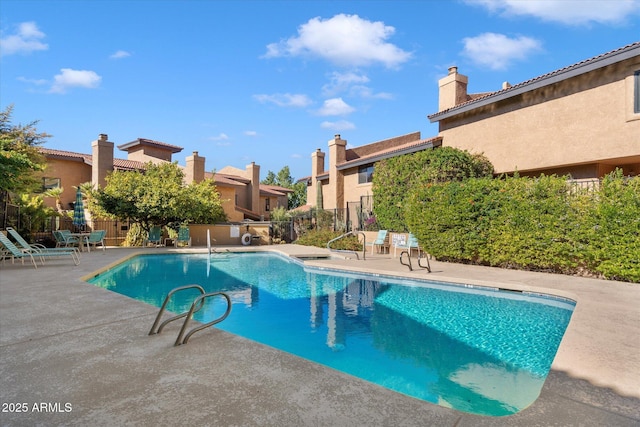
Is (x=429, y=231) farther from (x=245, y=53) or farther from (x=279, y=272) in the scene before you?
→ (x=245, y=53)

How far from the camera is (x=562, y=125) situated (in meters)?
14.0

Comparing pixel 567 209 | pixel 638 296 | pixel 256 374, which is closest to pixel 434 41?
pixel 567 209

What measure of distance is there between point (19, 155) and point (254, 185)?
77.9 ft

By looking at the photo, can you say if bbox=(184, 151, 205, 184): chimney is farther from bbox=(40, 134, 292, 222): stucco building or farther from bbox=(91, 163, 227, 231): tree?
bbox=(91, 163, 227, 231): tree

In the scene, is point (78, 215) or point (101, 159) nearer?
point (78, 215)

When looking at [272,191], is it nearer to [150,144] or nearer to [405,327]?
[150,144]

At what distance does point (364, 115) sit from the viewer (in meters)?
22.8

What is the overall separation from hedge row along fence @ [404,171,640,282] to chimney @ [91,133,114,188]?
19.5m

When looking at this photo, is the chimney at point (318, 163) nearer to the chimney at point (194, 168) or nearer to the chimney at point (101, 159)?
the chimney at point (194, 168)

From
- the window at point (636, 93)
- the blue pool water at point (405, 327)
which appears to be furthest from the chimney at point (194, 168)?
the window at point (636, 93)

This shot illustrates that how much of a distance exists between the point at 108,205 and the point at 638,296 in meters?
19.4

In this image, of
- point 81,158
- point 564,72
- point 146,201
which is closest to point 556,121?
point 564,72

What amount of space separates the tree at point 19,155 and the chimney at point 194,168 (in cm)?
1053

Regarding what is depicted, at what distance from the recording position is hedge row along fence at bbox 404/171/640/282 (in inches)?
338
